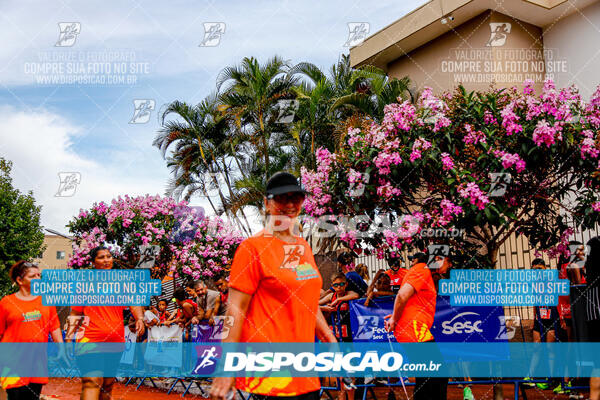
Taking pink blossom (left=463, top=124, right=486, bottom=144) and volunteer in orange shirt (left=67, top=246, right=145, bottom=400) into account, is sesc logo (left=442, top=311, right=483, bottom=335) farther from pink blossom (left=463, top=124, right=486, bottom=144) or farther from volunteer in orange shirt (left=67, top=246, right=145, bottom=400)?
volunteer in orange shirt (left=67, top=246, right=145, bottom=400)

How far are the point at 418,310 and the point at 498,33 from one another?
38.5 ft

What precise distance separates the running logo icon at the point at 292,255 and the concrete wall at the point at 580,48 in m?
13.4

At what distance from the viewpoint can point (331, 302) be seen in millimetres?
8359

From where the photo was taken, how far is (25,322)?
6.19 meters

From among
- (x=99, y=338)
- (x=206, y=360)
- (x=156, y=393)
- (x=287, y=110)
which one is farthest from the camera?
(x=287, y=110)

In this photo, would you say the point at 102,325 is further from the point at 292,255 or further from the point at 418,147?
the point at 418,147

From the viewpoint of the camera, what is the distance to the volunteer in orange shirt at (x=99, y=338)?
19.6 ft

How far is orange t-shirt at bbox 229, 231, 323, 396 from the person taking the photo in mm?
3127

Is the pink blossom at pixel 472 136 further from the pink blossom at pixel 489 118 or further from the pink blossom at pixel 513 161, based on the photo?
the pink blossom at pixel 513 161

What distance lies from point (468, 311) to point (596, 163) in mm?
2708

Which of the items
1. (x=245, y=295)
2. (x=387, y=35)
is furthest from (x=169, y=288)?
(x=245, y=295)

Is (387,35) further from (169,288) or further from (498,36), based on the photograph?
(169,288)

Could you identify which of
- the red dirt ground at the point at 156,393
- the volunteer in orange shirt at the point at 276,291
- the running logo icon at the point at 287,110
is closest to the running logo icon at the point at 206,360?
the red dirt ground at the point at 156,393

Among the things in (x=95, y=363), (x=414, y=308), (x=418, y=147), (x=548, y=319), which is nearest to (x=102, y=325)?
(x=95, y=363)
